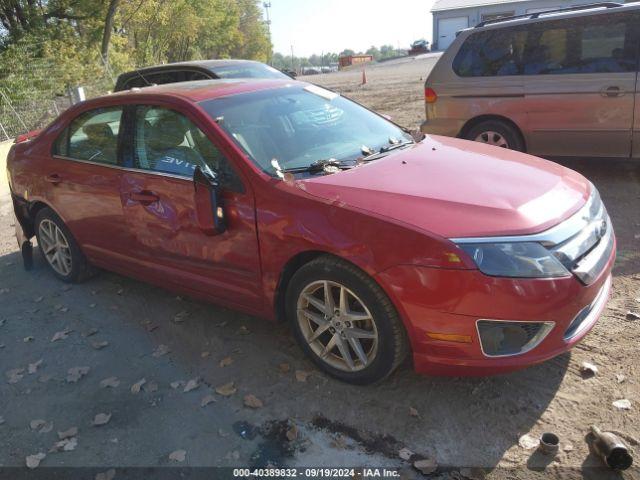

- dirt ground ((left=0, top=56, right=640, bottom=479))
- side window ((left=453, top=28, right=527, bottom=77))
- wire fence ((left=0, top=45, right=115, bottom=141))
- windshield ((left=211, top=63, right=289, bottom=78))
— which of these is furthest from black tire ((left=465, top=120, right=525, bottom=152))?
wire fence ((left=0, top=45, right=115, bottom=141))

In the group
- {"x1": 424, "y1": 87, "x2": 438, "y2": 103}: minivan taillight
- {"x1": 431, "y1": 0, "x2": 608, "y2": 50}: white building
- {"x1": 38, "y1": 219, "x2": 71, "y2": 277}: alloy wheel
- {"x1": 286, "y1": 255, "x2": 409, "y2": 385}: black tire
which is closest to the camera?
{"x1": 286, "y1": 255, "x2": 409, "y2": 385}: black tire

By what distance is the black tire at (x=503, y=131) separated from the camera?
257 inches

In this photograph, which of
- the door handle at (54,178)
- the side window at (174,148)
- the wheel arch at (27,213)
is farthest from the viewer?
the wheel arch at (27,213)

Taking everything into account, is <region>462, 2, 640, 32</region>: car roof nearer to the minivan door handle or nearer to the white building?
the minivan door handle

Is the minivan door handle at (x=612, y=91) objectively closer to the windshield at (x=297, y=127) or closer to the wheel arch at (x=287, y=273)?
the windshield at (x=297, y=127)

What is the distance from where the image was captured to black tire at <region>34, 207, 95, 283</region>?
482 cm

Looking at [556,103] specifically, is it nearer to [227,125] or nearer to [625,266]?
[625,266]

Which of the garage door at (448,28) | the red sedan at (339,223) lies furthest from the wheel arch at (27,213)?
the garage door at (448,28)

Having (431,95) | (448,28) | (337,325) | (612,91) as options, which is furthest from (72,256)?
(448,28)

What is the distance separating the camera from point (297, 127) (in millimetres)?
3734

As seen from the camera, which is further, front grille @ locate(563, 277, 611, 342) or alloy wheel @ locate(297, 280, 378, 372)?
alloy wheel @ locate(297, 280, 378, 372)

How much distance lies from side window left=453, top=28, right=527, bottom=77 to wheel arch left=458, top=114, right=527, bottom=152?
0.49 metres

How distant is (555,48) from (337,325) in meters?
4.85

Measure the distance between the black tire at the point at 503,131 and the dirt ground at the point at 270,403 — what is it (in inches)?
103
